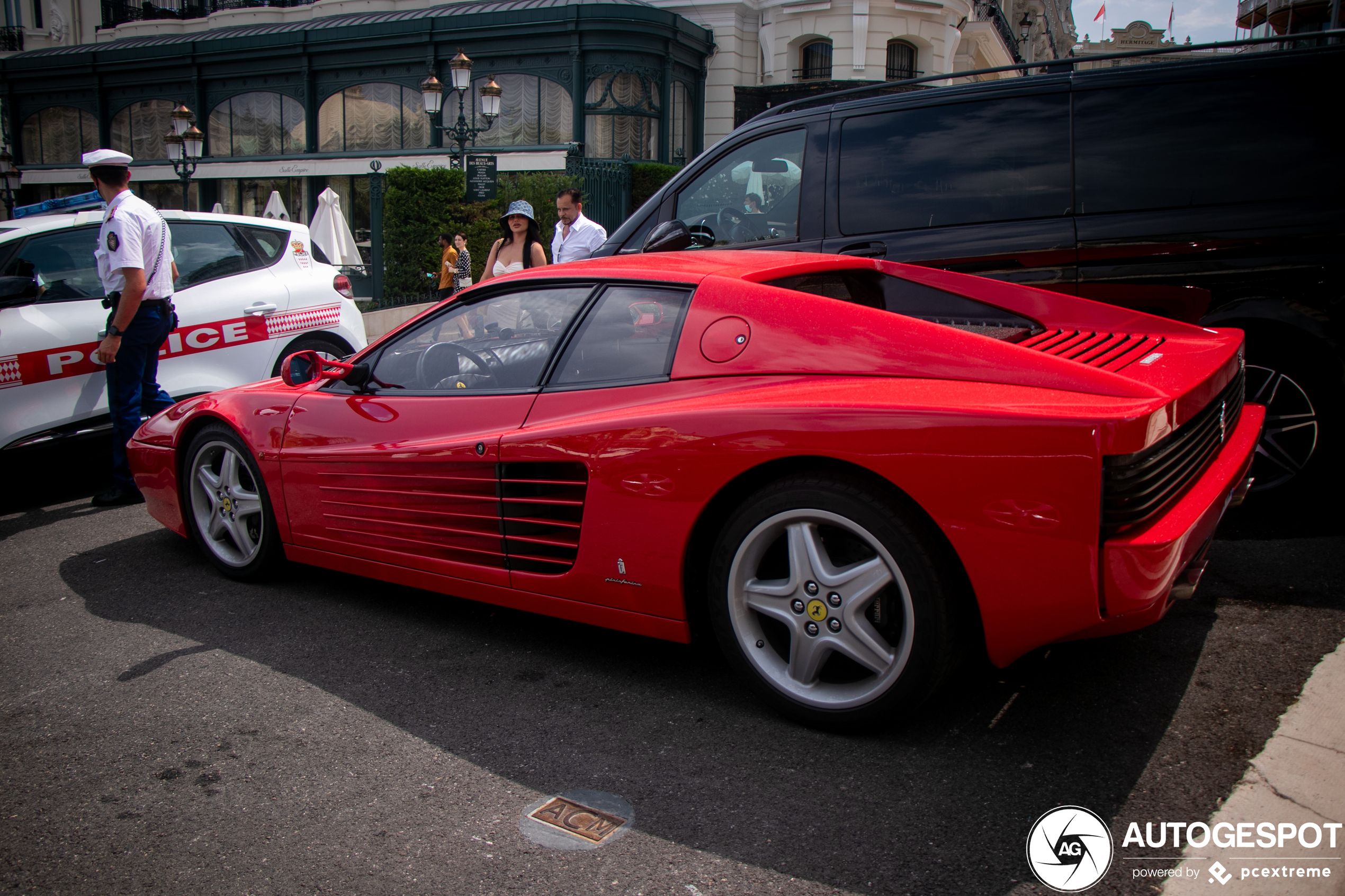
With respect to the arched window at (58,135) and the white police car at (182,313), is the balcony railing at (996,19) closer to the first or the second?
the white police car at (182,313)

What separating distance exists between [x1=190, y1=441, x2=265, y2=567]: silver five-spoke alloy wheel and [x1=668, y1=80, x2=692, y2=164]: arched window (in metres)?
21.8

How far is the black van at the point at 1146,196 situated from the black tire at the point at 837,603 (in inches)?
93.3

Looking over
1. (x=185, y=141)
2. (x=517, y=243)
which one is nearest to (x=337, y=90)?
(x=185, y=141)

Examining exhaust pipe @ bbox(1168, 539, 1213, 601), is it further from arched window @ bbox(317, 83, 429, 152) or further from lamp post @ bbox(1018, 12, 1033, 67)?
lamp post @ bbox(1018, 12, 1033, 67)

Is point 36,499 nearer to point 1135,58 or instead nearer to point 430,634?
point 430,634

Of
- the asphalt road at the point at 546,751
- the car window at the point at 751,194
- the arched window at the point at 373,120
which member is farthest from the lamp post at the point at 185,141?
the asphalt road at the point at 546,751

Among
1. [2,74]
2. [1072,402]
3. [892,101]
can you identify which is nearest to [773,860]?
[1072,402]

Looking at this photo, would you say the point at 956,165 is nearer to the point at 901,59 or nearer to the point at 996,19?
the point at 901,59

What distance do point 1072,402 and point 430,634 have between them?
2.26m

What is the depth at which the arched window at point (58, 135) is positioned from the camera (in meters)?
30.0

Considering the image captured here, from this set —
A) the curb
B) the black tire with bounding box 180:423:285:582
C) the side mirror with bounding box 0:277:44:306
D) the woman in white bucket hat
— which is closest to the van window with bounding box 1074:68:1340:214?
the curb

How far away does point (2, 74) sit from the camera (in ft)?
102

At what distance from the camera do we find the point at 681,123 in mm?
25500

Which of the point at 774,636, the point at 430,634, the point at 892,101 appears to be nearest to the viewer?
the point at 774,636
